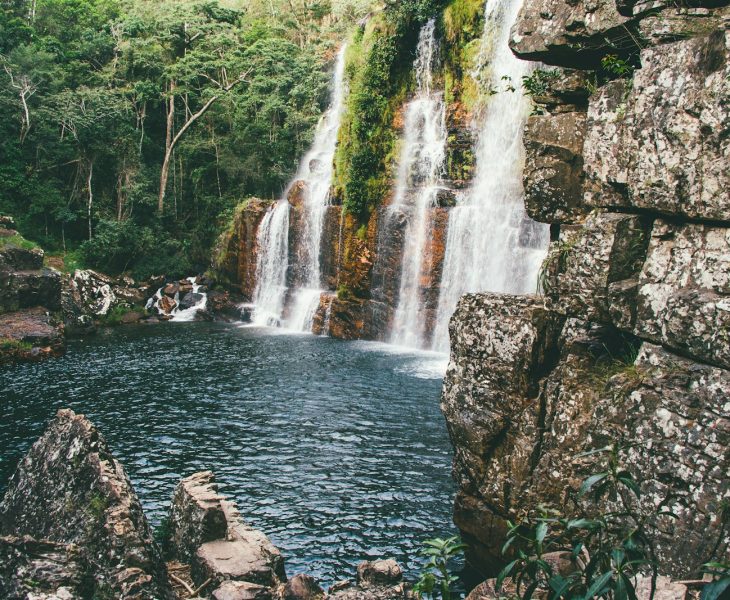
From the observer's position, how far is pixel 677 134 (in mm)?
6598

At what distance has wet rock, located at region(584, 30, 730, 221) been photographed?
244 inches

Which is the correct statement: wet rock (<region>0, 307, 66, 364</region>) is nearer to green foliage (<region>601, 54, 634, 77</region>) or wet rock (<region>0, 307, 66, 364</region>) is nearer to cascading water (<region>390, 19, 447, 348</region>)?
cascading water (<region>390, 19, 447, 348</region>)

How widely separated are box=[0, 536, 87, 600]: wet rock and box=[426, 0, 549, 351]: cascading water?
1948 cm

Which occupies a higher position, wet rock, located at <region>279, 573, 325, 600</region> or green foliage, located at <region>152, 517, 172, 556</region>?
wet rock, located at <region>279, 573, 325, 600</region>

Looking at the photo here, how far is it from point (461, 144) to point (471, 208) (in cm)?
407

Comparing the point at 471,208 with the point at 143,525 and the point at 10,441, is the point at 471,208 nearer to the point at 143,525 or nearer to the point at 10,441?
the point at 10,441

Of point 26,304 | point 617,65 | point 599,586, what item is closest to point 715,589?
point 599,586

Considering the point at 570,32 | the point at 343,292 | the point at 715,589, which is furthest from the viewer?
the point at 343,292

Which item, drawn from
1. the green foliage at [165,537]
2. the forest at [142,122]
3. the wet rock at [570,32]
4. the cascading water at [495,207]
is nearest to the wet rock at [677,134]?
the wet rock at [570,32]

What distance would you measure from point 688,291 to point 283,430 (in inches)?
504

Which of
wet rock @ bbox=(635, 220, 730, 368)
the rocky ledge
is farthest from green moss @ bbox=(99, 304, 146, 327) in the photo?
wet rock @ bbox=(635, 220, 730, 368)

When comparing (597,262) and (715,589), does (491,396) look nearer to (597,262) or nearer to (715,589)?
(597,262)

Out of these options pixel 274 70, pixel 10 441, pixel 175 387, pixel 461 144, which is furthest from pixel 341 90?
pixel 10 441

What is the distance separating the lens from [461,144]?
2900cm
